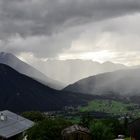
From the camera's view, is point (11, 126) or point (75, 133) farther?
point (11, 126)

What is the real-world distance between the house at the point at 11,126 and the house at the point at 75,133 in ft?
65.2

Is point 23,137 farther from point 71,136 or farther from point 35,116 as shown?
point 35,116

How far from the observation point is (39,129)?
4444 inches

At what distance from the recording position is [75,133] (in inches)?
4478

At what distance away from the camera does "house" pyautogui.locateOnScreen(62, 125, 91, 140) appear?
112m

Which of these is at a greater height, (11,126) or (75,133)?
(11,126)

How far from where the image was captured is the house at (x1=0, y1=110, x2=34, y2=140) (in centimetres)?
12805

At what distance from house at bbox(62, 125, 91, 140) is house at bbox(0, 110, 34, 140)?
19.9 m

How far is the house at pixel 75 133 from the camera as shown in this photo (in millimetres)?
112394

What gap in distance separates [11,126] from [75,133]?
34133 mm

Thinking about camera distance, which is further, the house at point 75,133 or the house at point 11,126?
the house at point 11,126

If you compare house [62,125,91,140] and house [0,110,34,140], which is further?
house [0,110,34,140]

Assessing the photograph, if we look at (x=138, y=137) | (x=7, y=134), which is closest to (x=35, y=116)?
(x=7, y=134)

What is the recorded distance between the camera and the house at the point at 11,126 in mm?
128050
